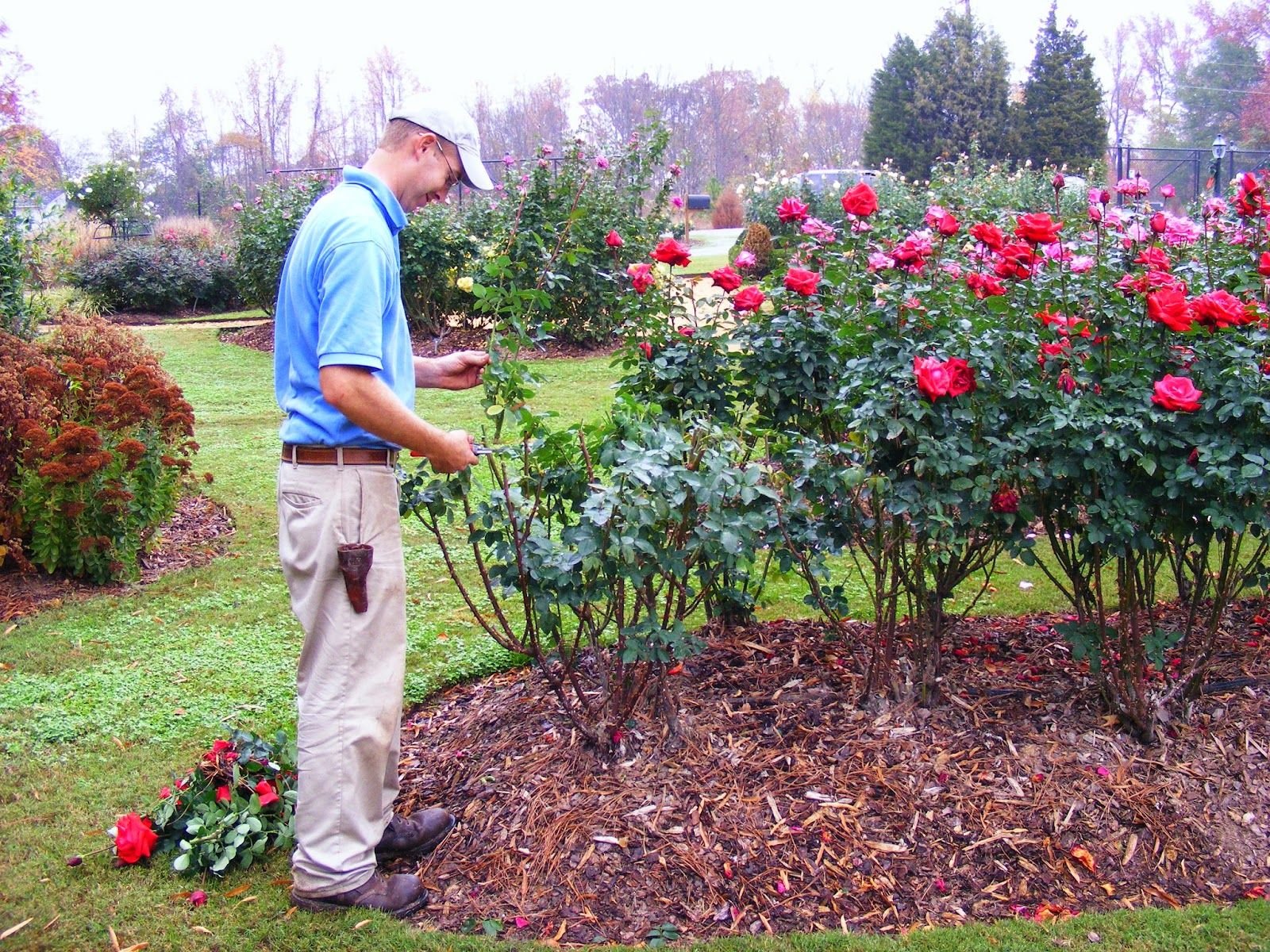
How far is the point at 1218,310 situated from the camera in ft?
8.73

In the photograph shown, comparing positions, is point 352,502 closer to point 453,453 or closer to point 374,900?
point 453,453

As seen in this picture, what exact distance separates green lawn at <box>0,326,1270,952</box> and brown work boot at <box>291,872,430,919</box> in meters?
0.04

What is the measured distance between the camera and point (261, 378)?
39.8 ft

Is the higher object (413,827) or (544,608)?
(544,608)

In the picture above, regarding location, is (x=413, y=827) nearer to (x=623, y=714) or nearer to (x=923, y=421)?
(x=623, y=714)

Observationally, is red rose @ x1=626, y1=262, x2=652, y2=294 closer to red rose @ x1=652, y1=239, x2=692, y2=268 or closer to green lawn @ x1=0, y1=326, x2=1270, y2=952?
red rose @ x1=652, y1=239, x2=692, y2=268

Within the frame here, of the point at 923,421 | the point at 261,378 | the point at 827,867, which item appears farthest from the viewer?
the point at 261,378

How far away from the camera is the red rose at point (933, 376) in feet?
8.74

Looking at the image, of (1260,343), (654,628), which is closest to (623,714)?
A: (654,628)

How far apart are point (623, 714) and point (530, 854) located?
468mm

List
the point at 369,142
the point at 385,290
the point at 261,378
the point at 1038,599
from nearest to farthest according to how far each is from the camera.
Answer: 1. the point at 385,290
2. the point at 1038,599
3. the point at 261,378
4. the point at 369,142

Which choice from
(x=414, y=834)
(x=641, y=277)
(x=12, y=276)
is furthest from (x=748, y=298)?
(x=12, y=276)

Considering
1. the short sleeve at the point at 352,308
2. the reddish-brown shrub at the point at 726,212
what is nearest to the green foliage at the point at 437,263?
the short sleeve at the point at 352,308

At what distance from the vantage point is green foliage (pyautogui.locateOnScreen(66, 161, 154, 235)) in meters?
24.3
